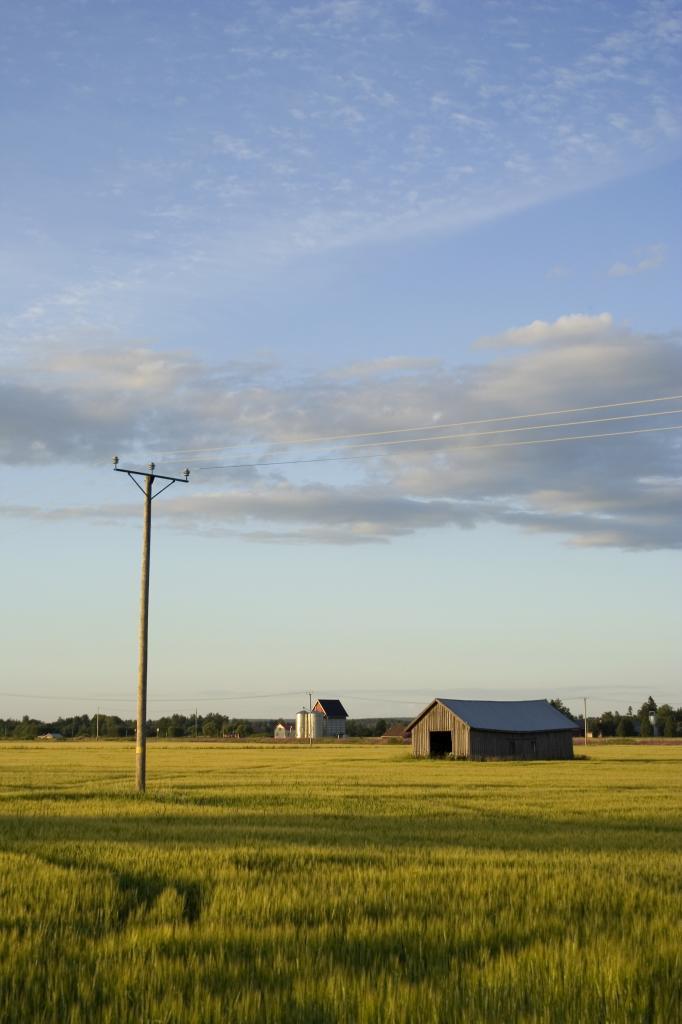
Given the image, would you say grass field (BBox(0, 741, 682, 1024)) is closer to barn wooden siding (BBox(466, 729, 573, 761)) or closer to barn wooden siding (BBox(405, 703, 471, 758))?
barn wooden siding (BBox(405, 703, 471, 758))

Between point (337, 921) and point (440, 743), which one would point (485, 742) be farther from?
point (337, 921)

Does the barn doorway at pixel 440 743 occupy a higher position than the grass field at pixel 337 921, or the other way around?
the grass field at pixel 337 921

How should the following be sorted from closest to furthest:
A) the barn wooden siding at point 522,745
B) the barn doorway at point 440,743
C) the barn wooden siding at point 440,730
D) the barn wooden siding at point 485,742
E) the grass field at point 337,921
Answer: the grass field at point 337,921, the barn wooden siding at point 440,730, the barn wooden siding at point 485,742, the barn wooden siding at point 522,745, the barn doorway at point 440,743

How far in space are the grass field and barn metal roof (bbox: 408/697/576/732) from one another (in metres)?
55.6

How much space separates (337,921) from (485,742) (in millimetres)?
71380

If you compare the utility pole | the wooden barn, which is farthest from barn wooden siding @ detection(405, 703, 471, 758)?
the utility pole

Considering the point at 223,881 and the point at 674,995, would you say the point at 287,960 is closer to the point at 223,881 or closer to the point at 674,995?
the point at 674,995

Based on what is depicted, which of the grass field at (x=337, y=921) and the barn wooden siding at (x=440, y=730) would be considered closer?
the grass field at (x=337, y=921)

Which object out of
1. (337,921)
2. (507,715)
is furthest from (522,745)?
(337,921)

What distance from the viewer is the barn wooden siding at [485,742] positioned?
80312 mm

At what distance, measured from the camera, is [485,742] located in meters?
81.2

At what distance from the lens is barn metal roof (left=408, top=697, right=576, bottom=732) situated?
81.8m

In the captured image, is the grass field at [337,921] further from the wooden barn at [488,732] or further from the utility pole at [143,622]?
the wooden barn at [488,732]

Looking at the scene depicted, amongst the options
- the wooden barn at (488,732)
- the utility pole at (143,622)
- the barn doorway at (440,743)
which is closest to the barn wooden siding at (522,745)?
the wooden barn at (488,732)
